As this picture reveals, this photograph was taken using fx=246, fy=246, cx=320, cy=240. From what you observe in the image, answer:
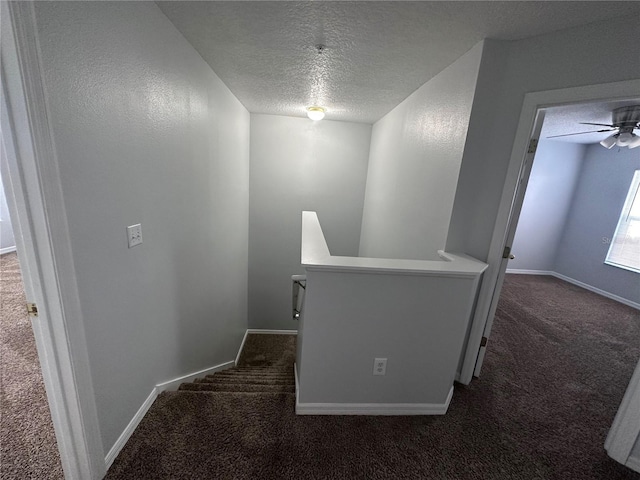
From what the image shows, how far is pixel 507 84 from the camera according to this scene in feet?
5.30

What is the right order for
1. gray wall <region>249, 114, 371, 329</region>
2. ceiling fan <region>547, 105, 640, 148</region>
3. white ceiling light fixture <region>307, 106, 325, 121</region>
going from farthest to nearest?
gray wall <region>249, 114, 371, 329</region> → white ceiling light fixture <region>307, 106, 325, 121</region> → ceiling fan <region>547, 105, 640, 148</region>

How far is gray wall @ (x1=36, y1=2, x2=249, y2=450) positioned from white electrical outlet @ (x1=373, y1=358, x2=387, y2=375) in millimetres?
1385

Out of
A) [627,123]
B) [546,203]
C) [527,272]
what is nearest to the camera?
[627,123]

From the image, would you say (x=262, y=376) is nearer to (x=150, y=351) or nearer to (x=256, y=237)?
(x=150, y=351)

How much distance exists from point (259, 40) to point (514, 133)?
1.85m

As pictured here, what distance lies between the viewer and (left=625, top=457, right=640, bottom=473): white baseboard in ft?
4.45

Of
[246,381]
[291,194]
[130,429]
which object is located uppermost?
[291,194]

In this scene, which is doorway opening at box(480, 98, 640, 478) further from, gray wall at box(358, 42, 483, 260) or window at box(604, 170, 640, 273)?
gray wall at box(358, 42, 483, 260)

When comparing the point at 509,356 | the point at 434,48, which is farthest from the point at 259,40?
the point at 509,356

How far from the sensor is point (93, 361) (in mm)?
1085

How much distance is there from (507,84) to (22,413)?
11.9 feet

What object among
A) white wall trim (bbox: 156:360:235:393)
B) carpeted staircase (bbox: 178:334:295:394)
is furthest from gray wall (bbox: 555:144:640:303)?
white wall trim (bbox: 156:360:235:393)

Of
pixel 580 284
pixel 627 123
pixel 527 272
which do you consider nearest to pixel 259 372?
pixel 627 123

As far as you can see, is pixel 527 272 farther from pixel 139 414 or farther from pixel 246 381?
pixel 139 414
